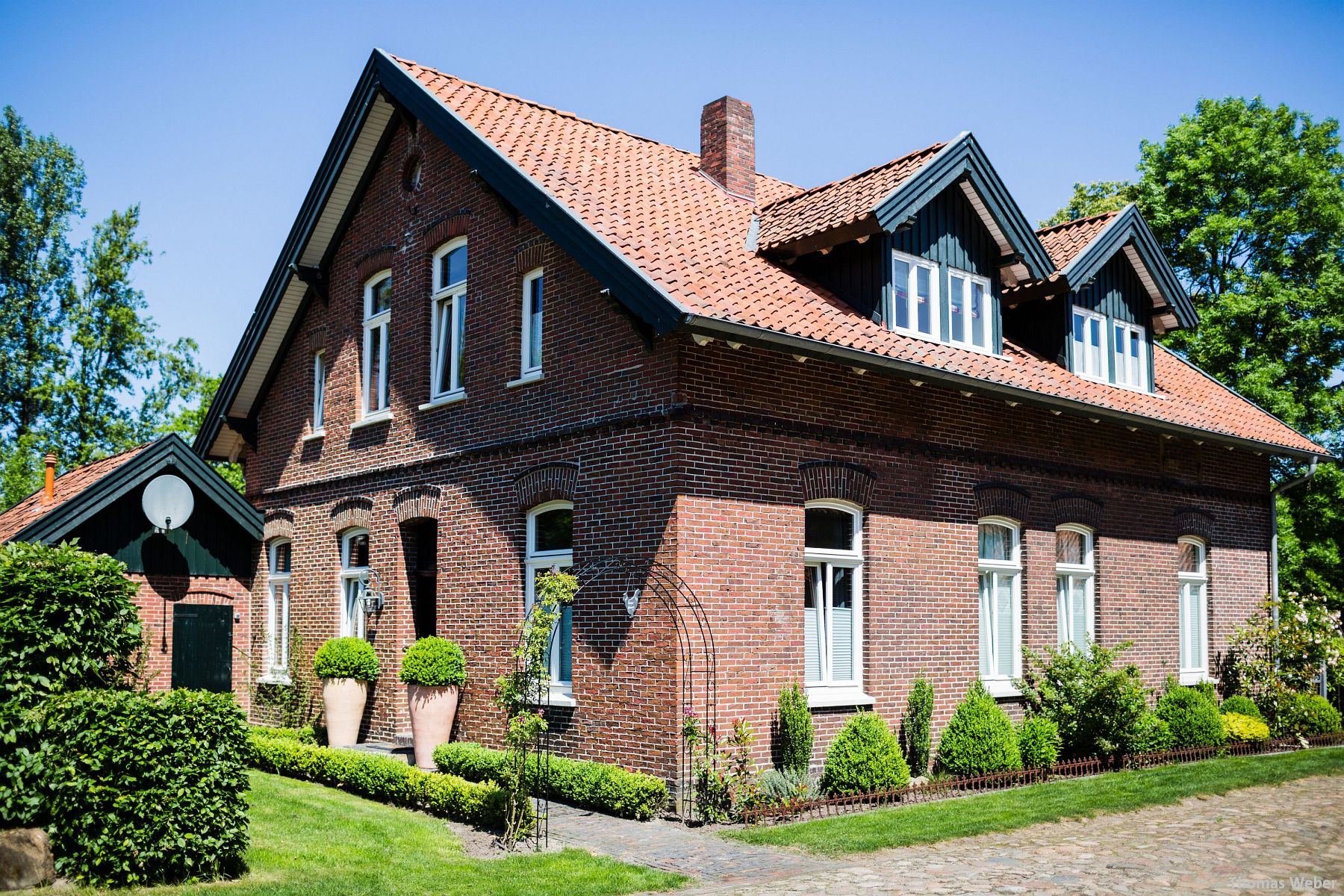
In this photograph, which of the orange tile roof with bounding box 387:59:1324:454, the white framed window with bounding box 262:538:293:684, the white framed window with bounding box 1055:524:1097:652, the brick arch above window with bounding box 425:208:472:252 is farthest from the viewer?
the white framed window with bounding box 262:538:293:684

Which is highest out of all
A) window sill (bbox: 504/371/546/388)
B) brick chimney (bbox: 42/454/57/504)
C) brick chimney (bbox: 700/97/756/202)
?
brick chimney (bbox: 700/97/756/202)

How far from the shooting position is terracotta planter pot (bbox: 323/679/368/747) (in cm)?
1532

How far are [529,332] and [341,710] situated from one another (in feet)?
18.6

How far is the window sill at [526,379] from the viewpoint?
13531mm

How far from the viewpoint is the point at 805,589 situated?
12688 millimetres

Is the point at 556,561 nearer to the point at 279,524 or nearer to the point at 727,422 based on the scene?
the point at 727,422

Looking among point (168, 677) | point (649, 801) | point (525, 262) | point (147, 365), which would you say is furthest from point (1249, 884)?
point (147, 365)

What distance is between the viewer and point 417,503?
15.4 m

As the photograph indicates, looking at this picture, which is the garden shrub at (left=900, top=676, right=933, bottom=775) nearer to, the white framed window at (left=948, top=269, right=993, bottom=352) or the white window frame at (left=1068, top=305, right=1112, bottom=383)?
the white framed window at (left=948, top=269, right=993, bottom=352)

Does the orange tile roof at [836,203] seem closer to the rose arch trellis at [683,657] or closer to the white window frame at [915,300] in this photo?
the white window frame at [915,300]

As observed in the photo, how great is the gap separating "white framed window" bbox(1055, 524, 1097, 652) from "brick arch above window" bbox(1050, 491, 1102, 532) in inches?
5.3

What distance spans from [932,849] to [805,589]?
12.0 feet

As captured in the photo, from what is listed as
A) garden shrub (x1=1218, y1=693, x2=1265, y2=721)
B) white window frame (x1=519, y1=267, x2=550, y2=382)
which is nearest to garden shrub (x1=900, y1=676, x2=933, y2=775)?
white window frame (x1=519, y1=267, x2=550, y2=382)

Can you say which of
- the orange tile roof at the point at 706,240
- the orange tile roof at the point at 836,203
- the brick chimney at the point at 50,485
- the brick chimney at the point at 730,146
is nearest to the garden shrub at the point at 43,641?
the orange tile roof at the point at 706,240
